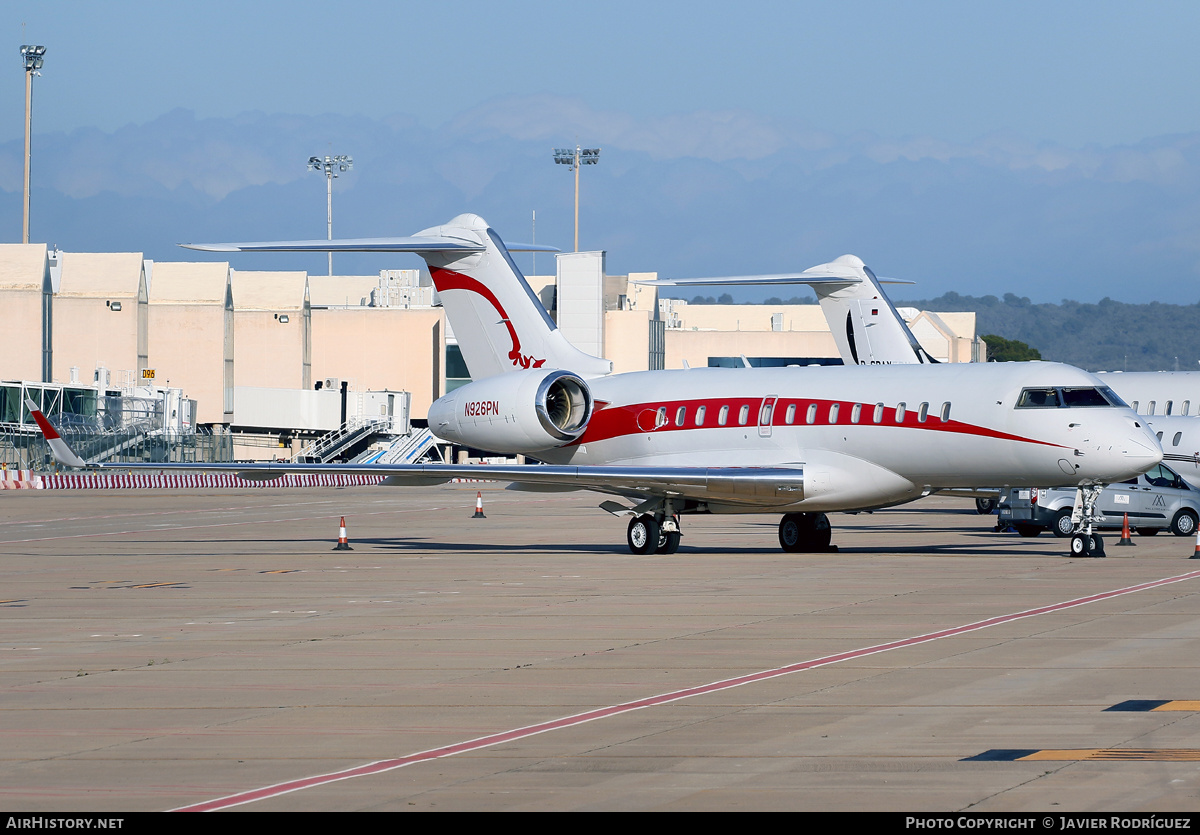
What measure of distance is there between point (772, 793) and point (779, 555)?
18.7 meters

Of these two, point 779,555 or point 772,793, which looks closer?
point 772,793

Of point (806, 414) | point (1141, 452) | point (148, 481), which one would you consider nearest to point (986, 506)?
point (806, 414)

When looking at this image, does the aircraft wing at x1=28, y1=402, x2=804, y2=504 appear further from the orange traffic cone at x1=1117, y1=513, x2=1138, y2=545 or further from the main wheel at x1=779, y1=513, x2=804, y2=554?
the orange traffic cone at x1=1117, y1=513, x2=1138, y2=545

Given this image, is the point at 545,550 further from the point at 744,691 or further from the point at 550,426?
the point at 744,691

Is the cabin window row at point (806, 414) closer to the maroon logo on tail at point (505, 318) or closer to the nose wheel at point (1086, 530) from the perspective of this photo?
the nose wheel at point (1086, 530)

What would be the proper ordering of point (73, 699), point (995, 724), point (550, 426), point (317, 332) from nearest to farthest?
1. point (995, 724)
2. point (73, 699)
3. point (550, 426)
4. point (317, 332)

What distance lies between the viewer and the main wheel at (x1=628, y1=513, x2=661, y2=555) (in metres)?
26.9

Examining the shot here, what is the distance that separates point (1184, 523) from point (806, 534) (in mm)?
9437

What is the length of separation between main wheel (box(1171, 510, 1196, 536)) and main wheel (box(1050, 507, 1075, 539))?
2.27 meters

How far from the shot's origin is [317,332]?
95188 millimetres

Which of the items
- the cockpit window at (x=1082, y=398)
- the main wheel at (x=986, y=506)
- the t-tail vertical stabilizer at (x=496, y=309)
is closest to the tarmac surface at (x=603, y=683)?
the cockpit window at (x=1082, y=398)

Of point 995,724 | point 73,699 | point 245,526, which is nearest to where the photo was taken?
point 995,724

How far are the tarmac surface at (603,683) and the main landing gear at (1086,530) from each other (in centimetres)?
53
